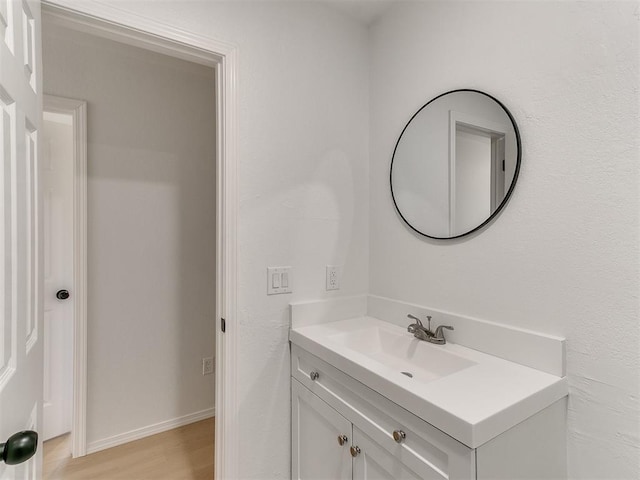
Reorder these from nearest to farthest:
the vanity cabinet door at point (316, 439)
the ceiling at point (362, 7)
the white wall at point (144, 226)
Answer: the vanity cabinet door at point (316, 439) < the ceiling at point (362, 7) < the white wall at point (144, 226)

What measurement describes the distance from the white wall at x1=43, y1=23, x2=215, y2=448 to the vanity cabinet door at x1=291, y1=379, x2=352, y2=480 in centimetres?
112

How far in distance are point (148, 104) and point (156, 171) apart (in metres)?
0.43

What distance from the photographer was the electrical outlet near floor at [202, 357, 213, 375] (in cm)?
241

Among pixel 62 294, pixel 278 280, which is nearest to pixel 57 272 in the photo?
Result: pixel 62 294

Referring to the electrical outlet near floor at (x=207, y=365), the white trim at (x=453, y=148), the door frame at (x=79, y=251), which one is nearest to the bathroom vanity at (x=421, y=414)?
the white trim at (x=453, y=148)

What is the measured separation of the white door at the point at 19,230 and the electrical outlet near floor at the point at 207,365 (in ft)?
5.05

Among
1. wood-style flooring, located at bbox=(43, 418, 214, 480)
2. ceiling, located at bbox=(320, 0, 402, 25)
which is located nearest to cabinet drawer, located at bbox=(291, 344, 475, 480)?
wood-style flooring, located at bbox=(43, 418, 214, 480)

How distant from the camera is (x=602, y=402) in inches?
39.0

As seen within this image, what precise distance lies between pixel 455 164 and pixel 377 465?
3.77ft

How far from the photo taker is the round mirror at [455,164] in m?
1.25

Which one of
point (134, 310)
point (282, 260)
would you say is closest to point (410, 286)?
point (282, 260)

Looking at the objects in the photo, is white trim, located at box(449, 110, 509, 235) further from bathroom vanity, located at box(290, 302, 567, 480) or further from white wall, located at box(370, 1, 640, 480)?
bathroom vanity, located at box(290, 302, 567, 480)

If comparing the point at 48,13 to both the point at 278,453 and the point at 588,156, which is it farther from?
the point at 278,453

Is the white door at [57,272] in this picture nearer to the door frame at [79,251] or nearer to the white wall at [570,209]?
the door frame at [79,251]
